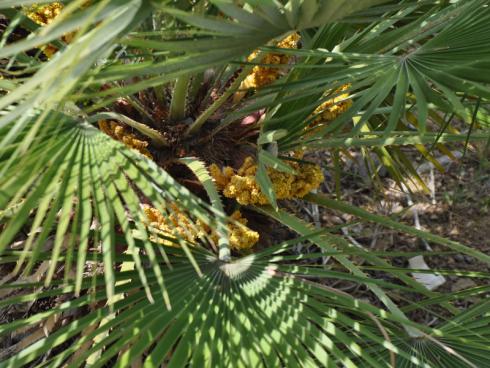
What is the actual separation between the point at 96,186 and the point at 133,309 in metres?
0.24

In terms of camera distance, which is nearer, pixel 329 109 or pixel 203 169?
pixel 203 169

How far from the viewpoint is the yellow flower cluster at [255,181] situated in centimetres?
131

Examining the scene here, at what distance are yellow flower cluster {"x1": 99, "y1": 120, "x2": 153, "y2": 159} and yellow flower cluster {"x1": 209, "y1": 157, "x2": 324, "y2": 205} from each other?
0.54 feet

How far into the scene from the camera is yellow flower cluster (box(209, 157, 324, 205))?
1.31 metres

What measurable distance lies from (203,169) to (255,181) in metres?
0.12

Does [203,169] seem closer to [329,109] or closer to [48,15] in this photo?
[329,109]

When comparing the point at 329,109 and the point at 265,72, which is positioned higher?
the point at 265,72

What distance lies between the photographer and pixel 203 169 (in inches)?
49.2

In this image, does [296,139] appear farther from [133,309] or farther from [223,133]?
[133,309]

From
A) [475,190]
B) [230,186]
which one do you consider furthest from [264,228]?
[475,190]

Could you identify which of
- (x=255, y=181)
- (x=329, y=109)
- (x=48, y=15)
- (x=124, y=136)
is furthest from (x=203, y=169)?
(x=48, y=15)

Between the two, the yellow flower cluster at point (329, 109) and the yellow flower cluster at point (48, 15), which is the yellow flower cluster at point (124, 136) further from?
the yellow flower cluster at point (329, 109)

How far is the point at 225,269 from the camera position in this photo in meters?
1.02

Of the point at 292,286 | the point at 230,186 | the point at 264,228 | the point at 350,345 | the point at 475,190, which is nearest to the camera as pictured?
the point at 350,345
